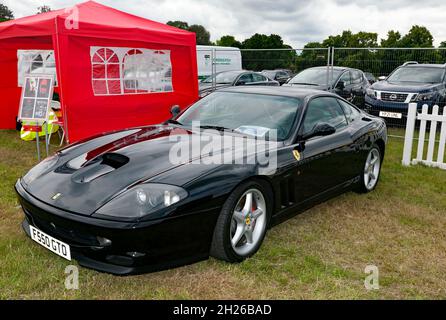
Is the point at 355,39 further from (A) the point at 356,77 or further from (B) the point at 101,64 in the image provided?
(B) the point at 101,64

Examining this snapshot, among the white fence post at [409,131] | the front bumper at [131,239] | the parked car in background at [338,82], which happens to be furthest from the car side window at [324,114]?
the parked car in background at [338,82]

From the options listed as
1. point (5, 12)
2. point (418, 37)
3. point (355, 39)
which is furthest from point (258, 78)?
point (5, 12)

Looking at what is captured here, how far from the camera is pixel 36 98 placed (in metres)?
6.70

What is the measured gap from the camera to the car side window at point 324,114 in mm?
4012

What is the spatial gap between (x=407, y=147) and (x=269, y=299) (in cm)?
474

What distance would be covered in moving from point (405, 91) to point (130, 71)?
6.07m

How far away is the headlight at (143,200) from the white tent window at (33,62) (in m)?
7.34

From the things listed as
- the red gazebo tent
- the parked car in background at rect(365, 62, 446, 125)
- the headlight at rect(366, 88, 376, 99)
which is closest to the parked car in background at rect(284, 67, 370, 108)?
the headlight at rect(366, 88, 376, 99)

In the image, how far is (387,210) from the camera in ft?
15.0

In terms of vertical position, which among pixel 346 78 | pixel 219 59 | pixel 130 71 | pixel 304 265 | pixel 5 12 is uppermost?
pixel 5 12

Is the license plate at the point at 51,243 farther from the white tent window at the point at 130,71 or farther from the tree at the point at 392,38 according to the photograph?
the tree at the point at 392,38

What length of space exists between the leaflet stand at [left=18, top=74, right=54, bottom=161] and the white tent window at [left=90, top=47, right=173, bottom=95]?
0.82 metres

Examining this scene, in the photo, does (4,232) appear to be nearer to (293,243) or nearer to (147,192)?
(147,192)
